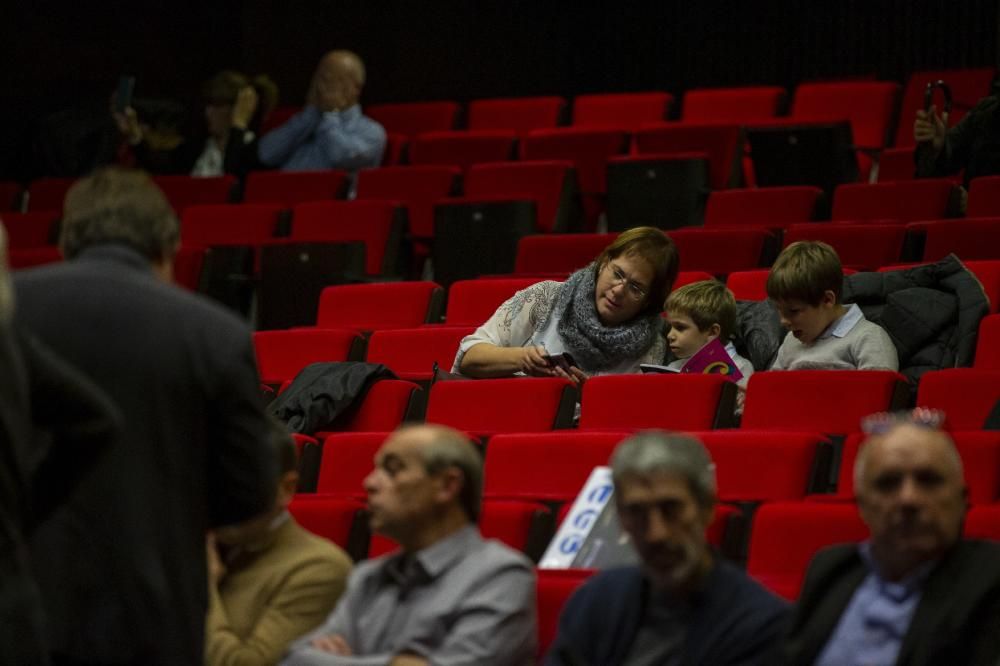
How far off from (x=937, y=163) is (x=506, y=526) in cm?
233

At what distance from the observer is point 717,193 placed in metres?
4.16

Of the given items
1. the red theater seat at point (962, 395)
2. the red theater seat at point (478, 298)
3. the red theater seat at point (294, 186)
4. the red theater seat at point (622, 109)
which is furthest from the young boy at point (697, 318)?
the red theater seat at point (622, 109)

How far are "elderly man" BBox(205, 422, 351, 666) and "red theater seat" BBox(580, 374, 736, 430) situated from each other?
84cm

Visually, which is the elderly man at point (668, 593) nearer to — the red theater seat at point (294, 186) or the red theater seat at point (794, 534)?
the red theater seat at point (794, 534)

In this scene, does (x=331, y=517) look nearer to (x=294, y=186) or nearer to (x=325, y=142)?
(x=294, y=186)

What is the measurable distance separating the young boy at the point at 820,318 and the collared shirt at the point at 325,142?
245 cm

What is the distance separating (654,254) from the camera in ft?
9.25

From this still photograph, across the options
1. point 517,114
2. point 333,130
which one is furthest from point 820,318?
point 517,114

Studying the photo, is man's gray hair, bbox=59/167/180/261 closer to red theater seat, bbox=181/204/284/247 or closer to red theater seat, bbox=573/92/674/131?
red theater seat, bbox=181/204/284/247

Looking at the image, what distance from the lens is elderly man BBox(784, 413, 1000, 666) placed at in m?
1.50

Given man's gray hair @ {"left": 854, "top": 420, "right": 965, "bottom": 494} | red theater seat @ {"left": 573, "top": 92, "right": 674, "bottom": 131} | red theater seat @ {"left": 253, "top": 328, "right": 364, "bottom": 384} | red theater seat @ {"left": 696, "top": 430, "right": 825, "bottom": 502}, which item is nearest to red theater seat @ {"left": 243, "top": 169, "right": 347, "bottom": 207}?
red theater seat @ {"left": 573, "top": 92, "right": 674, "bottom": 131}

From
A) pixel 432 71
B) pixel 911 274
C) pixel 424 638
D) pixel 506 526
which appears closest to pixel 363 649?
pixel 424 638

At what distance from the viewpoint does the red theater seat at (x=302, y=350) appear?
3.39 m

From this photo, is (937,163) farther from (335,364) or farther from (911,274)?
(335,364)
